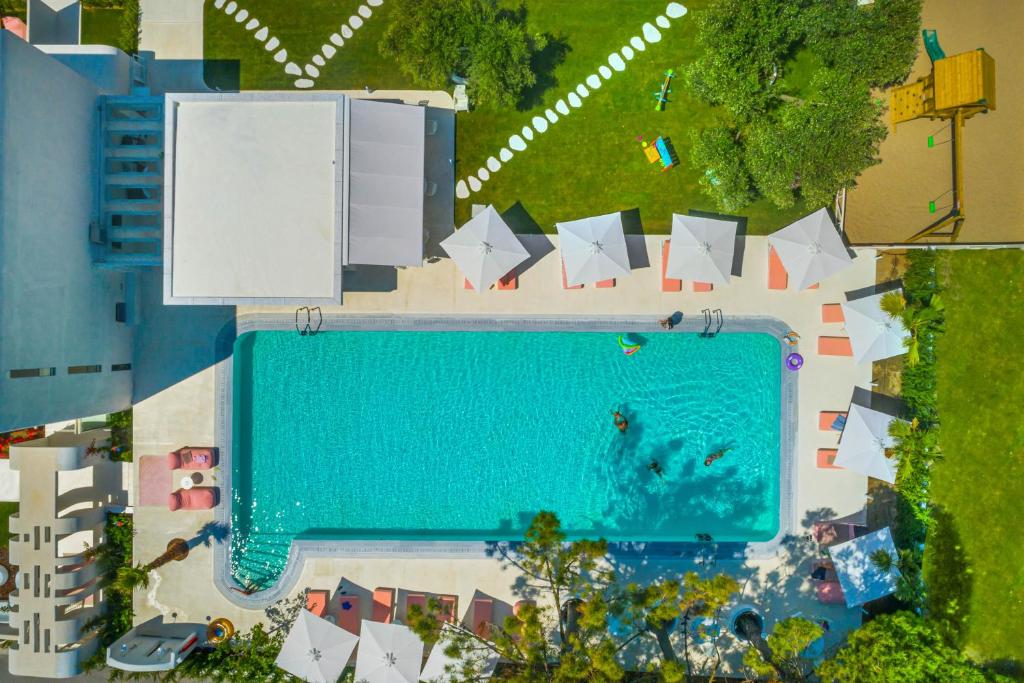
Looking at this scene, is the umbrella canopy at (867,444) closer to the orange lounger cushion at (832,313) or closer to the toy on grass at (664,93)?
the orange lounger cushion at (832,313)

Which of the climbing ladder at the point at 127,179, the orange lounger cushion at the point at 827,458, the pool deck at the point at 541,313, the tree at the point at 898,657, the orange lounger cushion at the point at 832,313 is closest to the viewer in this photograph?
the tree at the point at 898,657

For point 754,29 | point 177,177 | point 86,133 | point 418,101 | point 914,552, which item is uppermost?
point 754,29

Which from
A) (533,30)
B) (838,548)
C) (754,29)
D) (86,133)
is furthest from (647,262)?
(86,133)

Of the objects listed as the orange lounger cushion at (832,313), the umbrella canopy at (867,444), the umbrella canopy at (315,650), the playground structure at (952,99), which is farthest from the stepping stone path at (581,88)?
the umbrella canopy at (315,650)

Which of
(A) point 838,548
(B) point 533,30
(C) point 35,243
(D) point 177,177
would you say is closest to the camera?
(C) point 35,243

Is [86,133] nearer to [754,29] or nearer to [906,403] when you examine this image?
[754,29]

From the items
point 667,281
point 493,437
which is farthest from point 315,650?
point 667,281

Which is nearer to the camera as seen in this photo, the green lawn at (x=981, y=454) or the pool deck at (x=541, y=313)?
the green lawn at (x=981, y=454)
